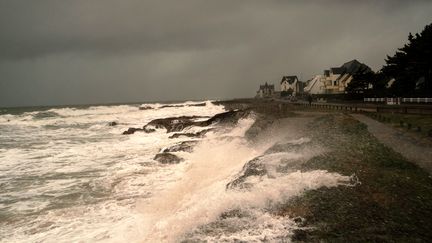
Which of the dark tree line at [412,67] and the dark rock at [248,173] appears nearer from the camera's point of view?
the dark rock at [248,173]

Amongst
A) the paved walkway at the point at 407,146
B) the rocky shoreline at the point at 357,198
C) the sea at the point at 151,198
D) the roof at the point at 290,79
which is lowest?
the sea at the point at 151,198

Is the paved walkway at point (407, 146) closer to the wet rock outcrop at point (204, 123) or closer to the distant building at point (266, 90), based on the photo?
the wet rock outcrop at point (204, 123)

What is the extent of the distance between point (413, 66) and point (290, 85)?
100620 mm

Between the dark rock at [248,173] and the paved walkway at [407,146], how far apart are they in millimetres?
4872

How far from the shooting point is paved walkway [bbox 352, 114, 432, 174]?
1122 cm

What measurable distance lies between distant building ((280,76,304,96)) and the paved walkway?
111 metres

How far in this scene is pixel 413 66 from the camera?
38.1m

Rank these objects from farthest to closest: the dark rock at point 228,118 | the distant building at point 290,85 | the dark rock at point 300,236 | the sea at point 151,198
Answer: the distant building at point 290,85, the dark rock at point 228,118, the sea at point 151,198, the dark rock at point 300,236

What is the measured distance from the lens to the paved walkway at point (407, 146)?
11.2 meters

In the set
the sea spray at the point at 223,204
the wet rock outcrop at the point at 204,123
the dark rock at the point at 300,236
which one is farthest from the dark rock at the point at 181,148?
the dark rock at the point at 300,236

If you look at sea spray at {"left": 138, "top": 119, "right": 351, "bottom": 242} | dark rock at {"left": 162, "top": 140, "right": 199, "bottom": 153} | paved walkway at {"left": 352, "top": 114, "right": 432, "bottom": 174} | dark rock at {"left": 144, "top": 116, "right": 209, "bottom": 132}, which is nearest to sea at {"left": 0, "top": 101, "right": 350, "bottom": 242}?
sea spray at {"left": 138, "top": 119, "right": 351, "bottom": 242}

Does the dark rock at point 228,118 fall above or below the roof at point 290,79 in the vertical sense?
below

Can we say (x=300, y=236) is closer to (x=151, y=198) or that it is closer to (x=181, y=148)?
(x=151, y=198)

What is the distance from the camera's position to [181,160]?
1697 cm
